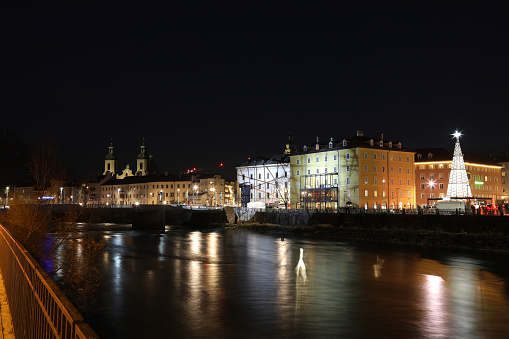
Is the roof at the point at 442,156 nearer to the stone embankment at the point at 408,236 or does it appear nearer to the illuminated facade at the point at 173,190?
the stone embankment at the point at 408,236

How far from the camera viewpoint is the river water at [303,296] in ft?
57.4

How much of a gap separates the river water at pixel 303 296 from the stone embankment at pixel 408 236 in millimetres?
4566

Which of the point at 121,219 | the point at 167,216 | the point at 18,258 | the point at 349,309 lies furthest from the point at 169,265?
the point at 121,219

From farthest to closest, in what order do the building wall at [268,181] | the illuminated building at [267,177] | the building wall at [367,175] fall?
the illuminated building at [267,177], the building wall at [268,181], the building wall at [367,175]

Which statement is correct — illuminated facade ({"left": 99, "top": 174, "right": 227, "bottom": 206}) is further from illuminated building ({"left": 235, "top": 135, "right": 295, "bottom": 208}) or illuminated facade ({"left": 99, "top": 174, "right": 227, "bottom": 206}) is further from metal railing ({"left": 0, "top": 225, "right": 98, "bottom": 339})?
metal railing ({"left": 0, "top": 225, "right": 98, "bottom": 339})

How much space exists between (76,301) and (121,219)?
91569 millimetres

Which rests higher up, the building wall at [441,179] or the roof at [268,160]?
the roof at [268,160]

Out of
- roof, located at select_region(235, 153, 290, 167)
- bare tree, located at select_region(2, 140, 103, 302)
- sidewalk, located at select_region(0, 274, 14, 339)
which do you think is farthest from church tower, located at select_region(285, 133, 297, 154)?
sidewalk, located at select_region(0, 274, 14, 339)

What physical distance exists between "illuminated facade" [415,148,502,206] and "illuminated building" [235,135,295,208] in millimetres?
29815

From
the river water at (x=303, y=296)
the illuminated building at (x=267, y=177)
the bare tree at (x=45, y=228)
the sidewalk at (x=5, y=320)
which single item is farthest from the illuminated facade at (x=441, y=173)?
the sidewalk at (x=5, y=320)

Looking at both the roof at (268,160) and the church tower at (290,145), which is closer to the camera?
the roof at (268,160)

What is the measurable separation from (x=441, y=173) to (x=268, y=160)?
43.6 metres

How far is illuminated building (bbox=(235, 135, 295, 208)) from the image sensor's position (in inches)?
4510

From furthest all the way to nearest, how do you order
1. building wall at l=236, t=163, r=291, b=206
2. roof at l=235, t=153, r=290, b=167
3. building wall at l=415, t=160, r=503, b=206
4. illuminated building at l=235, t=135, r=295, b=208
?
roof at l=235, t=153, r=290, b=167, illuminated building at l=235, t=135, r=295, b=208, building wall at l=236, t=163, r=291, b=206, building wall at l=415, t=160, r=503, b=206
